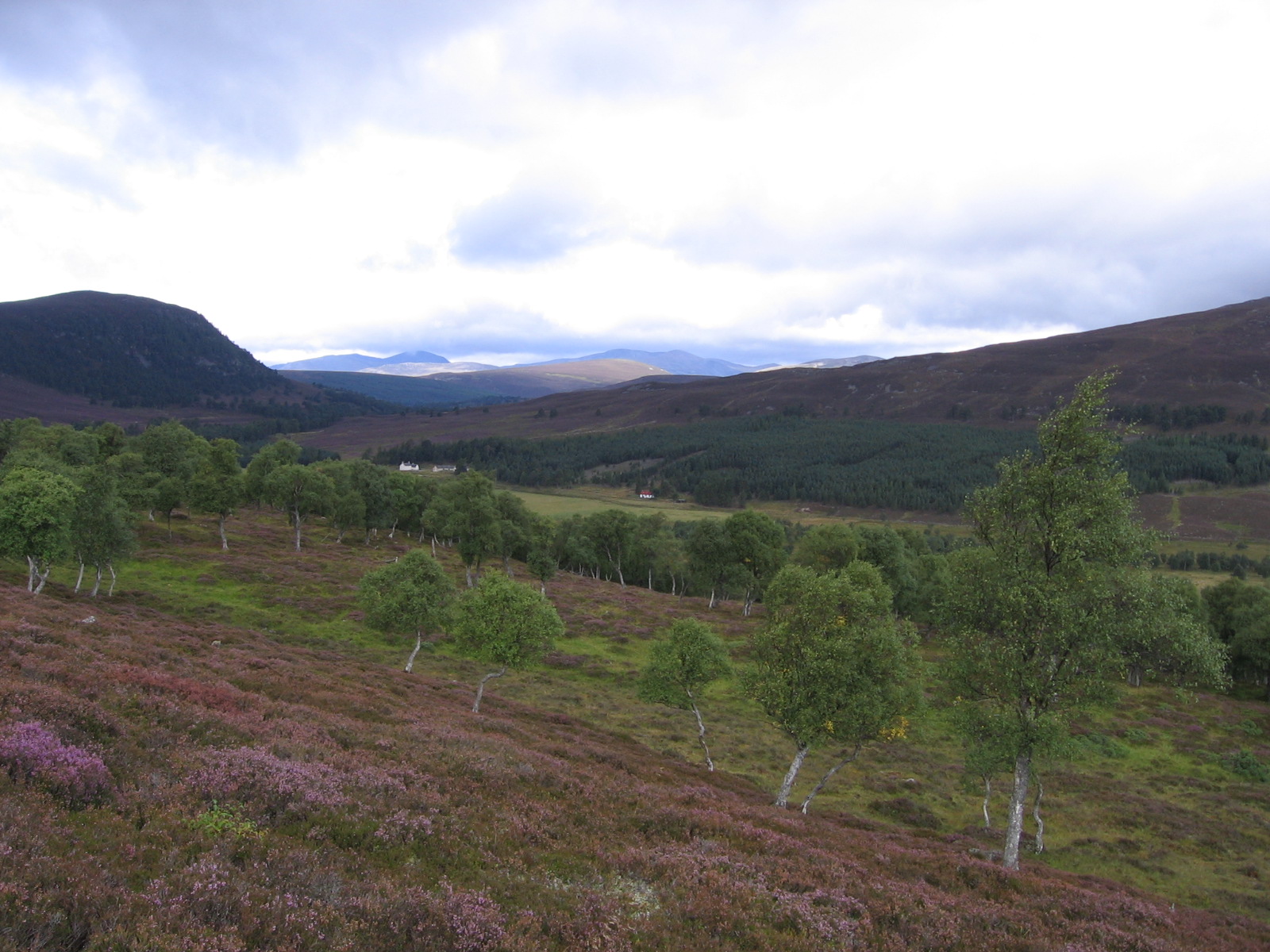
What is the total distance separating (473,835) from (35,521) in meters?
46.6

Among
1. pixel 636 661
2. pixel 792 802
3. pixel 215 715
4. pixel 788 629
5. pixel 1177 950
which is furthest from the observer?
pixel 636 661

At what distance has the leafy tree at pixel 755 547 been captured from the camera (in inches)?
3211

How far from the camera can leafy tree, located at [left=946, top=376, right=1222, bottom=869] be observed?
68.4 feet

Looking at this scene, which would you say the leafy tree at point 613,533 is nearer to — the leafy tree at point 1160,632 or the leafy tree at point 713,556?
the leafy tree at point 713,556

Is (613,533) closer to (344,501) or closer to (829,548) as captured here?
(829,548)

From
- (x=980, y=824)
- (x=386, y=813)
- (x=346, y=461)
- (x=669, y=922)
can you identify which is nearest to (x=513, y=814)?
(x=386, y=813)

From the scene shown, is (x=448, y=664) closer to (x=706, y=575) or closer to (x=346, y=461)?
(x=706, y=575)

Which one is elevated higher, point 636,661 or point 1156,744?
point 636,661

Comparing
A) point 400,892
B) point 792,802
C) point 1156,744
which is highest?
point 400,892

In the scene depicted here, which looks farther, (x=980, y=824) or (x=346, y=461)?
(x=346, y=461)

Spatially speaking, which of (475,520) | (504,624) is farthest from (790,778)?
(475,520)

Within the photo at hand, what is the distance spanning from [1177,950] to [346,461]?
107 meters

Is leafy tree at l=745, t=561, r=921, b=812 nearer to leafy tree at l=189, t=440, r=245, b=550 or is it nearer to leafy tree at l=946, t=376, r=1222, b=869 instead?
leafy tree at l=946, t=376, r=1222, b=869

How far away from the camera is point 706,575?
85.1 metres
